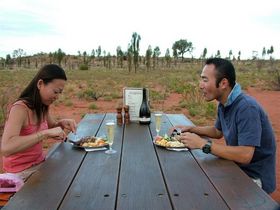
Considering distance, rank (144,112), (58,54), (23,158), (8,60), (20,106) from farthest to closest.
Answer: (8,60) < (58,54) < (144,112) < (23,158) < (20,106)

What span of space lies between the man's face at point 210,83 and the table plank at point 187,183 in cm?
51

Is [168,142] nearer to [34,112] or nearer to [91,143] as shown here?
[91,143]

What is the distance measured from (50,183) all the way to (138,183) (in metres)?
0.46

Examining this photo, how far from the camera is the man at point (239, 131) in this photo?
2469 millimetres

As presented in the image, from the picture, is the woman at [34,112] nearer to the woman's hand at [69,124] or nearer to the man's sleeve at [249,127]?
the woman's hand at [69,124]

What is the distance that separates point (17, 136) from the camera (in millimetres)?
2521

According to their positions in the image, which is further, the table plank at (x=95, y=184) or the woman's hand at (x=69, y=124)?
the woman's hand at (x=69, y=124)

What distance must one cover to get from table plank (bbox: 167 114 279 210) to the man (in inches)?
3.7

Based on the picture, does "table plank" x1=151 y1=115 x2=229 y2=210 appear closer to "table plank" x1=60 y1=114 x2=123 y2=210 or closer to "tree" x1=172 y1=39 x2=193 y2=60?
"table plank" x1=60 y1=114 x2=123 y2=210

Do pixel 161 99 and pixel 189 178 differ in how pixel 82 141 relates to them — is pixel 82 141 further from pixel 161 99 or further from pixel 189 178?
pixel 161 99

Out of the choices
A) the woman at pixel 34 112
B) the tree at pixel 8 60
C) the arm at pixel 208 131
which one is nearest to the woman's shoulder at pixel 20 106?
the woman at pixel 34 112

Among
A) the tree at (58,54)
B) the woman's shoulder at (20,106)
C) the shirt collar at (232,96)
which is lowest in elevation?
the woman's shoulder at (20,106)

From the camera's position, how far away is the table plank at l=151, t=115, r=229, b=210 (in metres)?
1.72

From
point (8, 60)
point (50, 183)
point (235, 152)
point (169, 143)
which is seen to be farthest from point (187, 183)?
point (8, 60)
